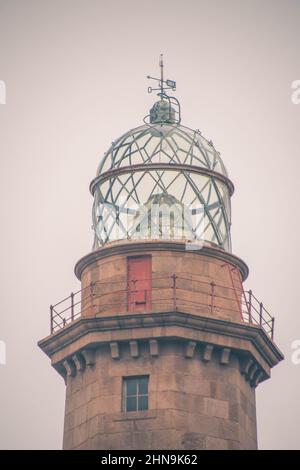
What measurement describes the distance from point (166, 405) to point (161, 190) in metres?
7.15

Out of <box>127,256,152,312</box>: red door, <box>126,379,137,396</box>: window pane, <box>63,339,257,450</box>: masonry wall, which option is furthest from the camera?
<box>127,256,152,312</box>: red door

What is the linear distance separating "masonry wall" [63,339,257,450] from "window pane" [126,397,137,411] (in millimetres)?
224

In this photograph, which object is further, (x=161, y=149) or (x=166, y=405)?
(x=161, y=149)

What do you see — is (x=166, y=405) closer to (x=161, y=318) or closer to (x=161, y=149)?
(x=161, y=318)

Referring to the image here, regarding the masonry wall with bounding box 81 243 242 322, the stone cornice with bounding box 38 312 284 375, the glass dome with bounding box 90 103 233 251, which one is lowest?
the stone cornice with bounding box 38 312 284 375

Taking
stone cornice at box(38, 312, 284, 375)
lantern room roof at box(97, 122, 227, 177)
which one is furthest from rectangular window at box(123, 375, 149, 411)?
lantern room roof at box(97, 122, 227, 177)

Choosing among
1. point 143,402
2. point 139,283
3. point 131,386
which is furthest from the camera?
point 139,283

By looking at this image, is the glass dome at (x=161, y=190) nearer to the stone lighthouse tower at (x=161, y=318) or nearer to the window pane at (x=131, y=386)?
the stone lighthouse tower at (x=161, y=318)

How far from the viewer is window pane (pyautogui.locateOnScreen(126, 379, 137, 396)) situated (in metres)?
69.3

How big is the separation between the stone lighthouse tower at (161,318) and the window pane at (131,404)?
30 millimetres

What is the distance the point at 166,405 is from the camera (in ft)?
225

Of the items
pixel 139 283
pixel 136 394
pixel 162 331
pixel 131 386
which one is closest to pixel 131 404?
pixel 136 394

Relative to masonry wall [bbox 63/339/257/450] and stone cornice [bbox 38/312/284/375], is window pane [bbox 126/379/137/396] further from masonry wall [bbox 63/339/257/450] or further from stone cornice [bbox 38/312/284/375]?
Result: stone cornice [bbox 38/312/284/375]
